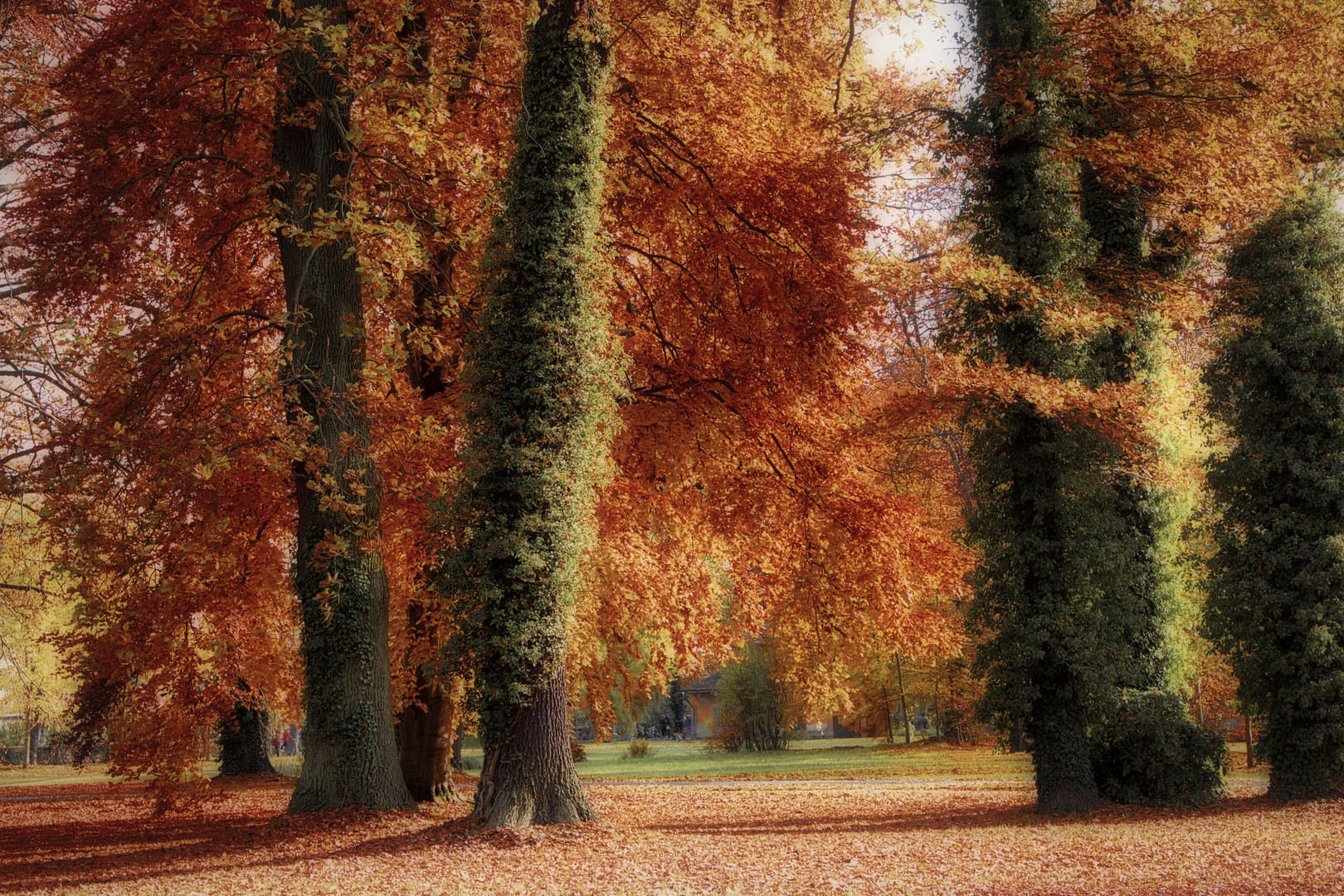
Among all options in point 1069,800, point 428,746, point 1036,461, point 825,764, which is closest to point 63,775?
point 825,764

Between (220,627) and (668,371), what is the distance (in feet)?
22.5

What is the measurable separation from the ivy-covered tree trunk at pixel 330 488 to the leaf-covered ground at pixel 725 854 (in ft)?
2.30

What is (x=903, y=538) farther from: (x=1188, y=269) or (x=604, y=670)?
(x=1188, y=269)

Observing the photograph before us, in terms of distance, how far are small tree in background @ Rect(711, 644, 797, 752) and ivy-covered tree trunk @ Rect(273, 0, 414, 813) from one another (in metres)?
24.8

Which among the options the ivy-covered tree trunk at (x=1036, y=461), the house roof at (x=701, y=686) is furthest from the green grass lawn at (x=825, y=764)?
the house roof at (x=701, y=686)

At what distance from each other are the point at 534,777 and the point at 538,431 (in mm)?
3392

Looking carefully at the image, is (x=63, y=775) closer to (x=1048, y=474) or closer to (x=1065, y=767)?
(x=1065, y=767)

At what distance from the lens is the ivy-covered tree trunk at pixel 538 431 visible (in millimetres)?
8844

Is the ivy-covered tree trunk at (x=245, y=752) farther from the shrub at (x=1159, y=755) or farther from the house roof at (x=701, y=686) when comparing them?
the house roof at (x=701, y=686)

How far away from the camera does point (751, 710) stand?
118 ft

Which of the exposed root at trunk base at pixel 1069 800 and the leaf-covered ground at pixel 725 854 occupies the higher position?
the leaf-covered ground at pixel 725 854

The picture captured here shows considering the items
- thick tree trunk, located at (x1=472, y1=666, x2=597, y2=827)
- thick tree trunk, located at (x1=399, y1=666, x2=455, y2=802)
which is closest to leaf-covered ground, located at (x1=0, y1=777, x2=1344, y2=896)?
thick tree trunk, located at (x1=472, y1=666, x2=597, y2=827)

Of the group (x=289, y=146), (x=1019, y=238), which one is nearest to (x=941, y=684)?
(x=1019, y=238)

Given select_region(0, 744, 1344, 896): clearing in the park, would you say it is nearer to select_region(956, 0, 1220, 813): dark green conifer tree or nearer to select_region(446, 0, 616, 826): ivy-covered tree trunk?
select_region(446, 0, 616, 826): ivy-covered tree trunk
